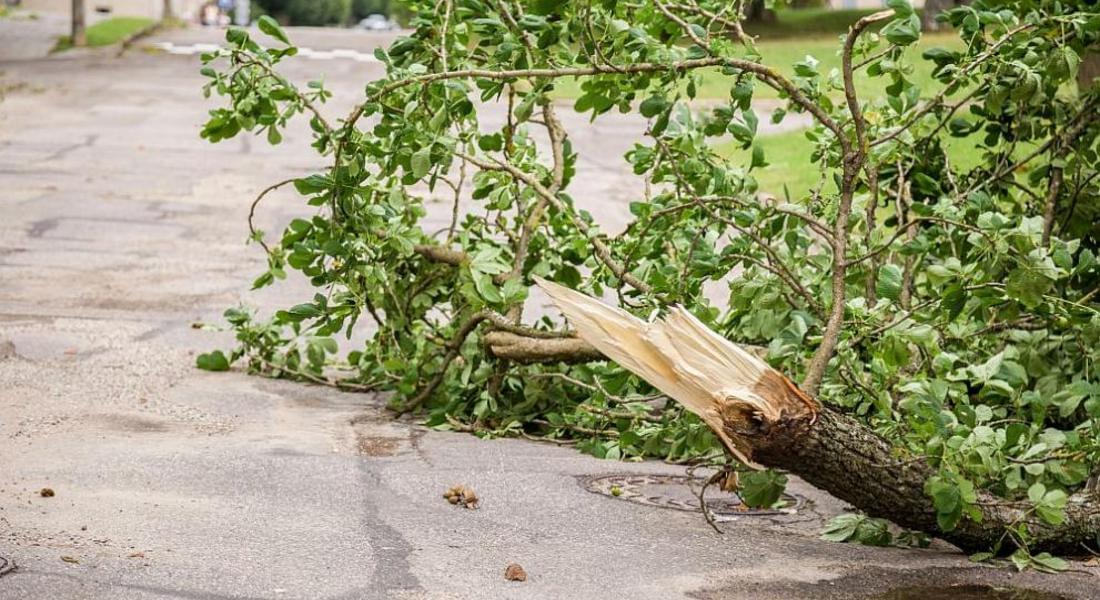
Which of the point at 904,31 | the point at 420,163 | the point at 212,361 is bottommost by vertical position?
the point at 212,361

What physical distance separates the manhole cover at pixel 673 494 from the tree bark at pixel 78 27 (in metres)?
29.3

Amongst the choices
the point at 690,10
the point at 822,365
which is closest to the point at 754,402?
the point at 822,365

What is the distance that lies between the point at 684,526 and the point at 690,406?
2.97 feet

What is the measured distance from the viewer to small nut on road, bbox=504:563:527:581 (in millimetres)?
5156

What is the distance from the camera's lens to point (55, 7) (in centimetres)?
5384

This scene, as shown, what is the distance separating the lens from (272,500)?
596cm

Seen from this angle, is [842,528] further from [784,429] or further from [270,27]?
[270,27]

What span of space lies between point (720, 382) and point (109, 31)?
33.8 m

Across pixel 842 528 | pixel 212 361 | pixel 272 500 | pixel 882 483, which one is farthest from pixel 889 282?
pixel 212 361

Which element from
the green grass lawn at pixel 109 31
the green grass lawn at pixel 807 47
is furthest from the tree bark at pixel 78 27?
the green grass lawn at pixel 807 47

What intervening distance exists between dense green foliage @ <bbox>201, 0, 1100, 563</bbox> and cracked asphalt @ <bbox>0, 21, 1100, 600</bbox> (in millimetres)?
331

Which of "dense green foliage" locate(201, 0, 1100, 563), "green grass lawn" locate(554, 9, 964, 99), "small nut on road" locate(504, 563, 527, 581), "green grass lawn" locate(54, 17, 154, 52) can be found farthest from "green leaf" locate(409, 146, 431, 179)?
"green grass lawn" locate(54, 17, 154, 52)

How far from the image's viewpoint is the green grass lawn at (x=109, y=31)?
1328 inches

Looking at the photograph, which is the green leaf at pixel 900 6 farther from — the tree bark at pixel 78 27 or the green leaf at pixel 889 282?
the tree bark at pixel 78 27
